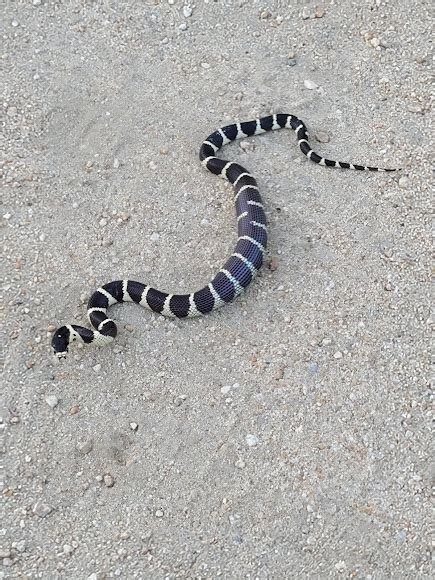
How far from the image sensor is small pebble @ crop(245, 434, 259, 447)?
6664 millimetres

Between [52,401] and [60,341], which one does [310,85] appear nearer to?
[60,341]

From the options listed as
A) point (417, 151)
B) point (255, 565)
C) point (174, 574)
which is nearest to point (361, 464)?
point (255, 565)

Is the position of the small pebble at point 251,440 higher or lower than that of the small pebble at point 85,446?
lower

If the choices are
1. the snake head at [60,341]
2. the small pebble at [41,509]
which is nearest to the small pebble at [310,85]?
the snake head at [60,341]

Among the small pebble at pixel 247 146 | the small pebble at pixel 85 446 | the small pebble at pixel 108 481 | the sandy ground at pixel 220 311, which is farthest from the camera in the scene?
the small pebble at pixel 247 146

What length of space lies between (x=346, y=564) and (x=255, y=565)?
726 millimetres

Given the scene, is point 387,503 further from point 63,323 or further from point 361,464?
point 63,323

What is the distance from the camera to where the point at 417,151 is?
29.4 ft

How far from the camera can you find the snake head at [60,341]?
23.4 ft

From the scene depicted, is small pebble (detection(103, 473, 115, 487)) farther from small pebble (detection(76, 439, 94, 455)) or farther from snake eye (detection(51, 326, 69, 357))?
snake eye (detection(51, 326, 69, 357))

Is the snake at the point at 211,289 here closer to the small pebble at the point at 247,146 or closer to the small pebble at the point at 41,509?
the small pebble at the point at 247,146

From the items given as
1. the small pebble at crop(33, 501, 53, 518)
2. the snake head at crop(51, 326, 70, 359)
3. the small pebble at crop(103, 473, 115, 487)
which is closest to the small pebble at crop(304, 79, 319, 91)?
the snake head at crop(51, 326, 70, 359)

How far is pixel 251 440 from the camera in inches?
263

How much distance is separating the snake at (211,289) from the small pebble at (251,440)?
147cm
